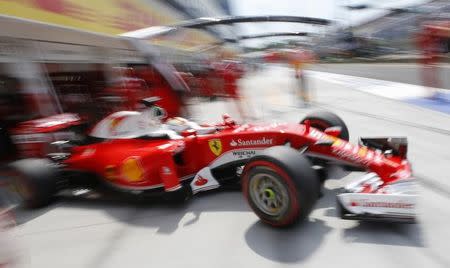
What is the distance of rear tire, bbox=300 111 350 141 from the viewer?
12.2 ft

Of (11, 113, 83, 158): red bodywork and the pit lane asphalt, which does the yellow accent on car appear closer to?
the pit lane asphalt

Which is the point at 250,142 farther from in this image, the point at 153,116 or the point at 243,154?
the point at 153,116

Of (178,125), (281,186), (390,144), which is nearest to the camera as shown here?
(281,186)

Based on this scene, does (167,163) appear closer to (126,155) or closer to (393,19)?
(126,155)

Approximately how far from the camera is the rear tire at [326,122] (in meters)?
3.71

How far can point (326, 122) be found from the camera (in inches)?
147

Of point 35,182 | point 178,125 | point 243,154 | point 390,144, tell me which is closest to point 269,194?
point 243,154

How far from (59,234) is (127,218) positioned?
20.8 inches

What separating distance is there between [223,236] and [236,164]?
730mm

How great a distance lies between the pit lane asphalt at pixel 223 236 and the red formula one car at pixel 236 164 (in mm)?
152

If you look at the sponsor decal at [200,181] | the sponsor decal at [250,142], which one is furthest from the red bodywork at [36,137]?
the sponsor decal at [250,142]

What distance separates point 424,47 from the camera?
7.76 m

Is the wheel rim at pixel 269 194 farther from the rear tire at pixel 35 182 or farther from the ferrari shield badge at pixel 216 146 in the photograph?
the rear tire at pixel 35 182

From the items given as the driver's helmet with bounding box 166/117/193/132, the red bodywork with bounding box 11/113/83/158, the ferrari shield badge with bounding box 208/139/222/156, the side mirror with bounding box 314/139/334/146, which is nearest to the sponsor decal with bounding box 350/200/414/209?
the side mirror with bounding box 314/139/334/146
